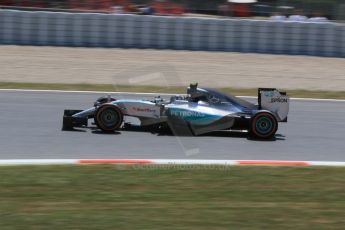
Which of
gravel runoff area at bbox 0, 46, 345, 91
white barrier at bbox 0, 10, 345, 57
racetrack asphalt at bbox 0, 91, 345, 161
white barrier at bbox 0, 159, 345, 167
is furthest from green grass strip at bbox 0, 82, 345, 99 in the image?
white barrier at bbox 0, 159, 345, 167

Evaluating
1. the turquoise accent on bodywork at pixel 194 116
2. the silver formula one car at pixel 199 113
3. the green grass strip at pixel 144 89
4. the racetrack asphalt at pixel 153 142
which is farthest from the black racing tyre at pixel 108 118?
the green grass strip at pixel 144 89

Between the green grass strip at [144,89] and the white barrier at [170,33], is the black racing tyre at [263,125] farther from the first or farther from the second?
the white barrier at [170,33]

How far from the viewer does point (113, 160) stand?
28.1ft

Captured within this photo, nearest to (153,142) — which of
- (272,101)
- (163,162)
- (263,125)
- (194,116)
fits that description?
(194,116)

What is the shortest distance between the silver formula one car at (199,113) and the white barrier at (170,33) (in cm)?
803

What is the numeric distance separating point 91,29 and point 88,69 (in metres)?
1.99

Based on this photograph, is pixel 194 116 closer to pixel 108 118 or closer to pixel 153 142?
pixel 153 142

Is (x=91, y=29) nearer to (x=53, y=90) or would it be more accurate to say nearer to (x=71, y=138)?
(x=53, y=90)

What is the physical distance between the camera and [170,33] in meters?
18.4

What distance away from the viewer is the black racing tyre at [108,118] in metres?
9.93

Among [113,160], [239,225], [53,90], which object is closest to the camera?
[239,225]

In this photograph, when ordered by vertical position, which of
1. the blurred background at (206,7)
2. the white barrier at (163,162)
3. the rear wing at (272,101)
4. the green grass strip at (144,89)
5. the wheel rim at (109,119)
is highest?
the blurred background at (206,7)

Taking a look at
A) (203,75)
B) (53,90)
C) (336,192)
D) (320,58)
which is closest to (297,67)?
(320,58)

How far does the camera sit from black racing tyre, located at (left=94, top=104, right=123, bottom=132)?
32.6ft
